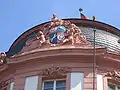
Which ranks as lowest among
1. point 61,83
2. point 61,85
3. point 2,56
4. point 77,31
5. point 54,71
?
point 61,85

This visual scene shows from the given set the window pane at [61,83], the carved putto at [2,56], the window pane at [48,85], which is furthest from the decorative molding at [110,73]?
the carved putto at [2,56]

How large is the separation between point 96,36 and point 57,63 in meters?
2.83

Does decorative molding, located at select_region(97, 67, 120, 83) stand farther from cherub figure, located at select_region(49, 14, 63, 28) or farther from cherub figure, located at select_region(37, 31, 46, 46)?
cherub figure, located at select_region(49, 14, 63, 28)

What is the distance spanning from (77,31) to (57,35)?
41.2 inches

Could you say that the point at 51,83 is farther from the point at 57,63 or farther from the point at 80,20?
the point at 80,20

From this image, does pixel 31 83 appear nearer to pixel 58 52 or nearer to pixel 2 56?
pixel 58 52

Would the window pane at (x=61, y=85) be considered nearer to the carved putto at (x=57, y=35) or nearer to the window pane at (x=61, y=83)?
the window pane at (x=61, y=83)

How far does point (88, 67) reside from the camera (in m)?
19.5

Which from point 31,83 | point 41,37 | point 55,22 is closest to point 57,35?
point 41,37

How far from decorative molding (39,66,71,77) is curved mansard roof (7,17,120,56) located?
154cm

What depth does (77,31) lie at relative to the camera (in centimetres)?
2102

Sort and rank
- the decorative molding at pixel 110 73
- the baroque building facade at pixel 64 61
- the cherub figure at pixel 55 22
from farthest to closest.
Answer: the cherub figure at pixel 55 22 → the decorative molding at pixel 110 73 → the baroque building facade at pixel 64 61

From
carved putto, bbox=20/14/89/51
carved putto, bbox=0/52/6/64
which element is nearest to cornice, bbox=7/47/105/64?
carved putto, bbox=20/14/89/51

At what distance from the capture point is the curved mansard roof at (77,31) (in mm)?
21031
